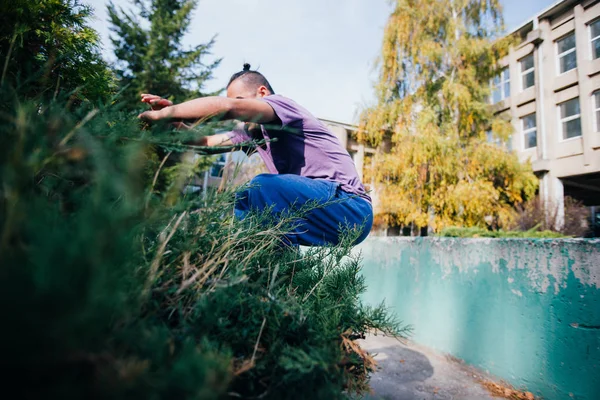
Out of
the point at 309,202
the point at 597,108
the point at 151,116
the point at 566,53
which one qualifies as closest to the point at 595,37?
the point at 566,53

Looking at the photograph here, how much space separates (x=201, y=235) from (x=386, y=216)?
46.1 ft

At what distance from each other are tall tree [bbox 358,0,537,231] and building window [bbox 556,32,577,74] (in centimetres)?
310

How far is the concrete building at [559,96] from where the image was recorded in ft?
44.3

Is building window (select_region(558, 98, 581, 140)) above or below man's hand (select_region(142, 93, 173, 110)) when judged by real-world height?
above

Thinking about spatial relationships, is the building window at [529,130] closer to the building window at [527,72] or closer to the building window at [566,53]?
the building window at [527,72]

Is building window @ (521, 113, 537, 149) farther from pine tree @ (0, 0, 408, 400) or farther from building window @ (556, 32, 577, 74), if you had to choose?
pine tree @ (0, 0, 408, 400)

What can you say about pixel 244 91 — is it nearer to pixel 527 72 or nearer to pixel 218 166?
pixel 218 166

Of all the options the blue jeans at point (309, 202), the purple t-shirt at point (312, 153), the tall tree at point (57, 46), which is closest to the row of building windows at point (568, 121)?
the purple t-shirt at point (312, 153)

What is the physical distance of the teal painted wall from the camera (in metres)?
2.71

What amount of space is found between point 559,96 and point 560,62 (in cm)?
178

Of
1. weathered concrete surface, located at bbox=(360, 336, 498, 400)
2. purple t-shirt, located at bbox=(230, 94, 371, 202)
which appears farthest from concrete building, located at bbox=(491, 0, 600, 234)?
purple t-shirt, located at bbox=(230, 94, 371, 202)

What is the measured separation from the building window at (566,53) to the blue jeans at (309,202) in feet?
62.2

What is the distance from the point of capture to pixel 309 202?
1643mm

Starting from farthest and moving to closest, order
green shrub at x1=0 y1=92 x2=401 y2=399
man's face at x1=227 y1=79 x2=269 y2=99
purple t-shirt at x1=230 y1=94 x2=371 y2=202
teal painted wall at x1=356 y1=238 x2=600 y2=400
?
1. teal painted wall at x1=356 y1=238 x2=600 y2=400
2. man's face at x1=227 y1=79 x2=269 y2=99
3. purple t-shirt at x1=230 y1=94 x2=371 y2=202
4. green shrub at x1=0 y1=92 x2=401 y2=399
